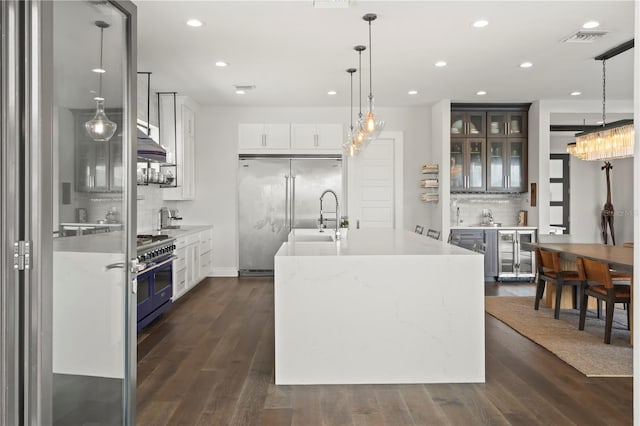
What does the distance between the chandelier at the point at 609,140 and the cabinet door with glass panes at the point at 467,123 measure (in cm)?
211

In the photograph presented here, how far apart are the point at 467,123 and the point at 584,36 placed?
305cm

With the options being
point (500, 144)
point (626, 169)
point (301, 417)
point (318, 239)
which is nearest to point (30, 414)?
point (301, 417)

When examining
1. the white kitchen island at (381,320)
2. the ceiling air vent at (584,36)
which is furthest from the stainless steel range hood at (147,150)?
the ceiling air vent at (584,36)

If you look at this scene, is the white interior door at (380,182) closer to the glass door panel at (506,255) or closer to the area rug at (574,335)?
the glass door panel at (506,255)

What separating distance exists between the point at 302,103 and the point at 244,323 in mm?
3806

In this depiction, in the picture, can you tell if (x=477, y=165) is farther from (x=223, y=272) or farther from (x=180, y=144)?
(x=180, y=144)

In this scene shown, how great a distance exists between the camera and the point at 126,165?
224 centimetres

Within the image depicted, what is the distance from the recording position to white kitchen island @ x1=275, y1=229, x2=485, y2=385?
10.4 feet

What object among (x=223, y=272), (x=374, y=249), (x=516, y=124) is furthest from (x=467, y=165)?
(x=374, y=249)

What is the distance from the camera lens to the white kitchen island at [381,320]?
3158 mm

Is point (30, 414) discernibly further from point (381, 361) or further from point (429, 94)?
point (429, 94)

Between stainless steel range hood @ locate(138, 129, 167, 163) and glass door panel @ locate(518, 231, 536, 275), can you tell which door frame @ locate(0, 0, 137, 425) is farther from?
glass door panel @ locate(518, 231, 536, 275)

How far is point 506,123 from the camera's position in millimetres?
7465

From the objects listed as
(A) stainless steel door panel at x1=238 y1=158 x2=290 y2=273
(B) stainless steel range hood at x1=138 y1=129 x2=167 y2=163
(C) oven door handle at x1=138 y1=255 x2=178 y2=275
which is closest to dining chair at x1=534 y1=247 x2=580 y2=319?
(A) stainless steel door panel at x1=238 y1=158 x2=290 y2=273
